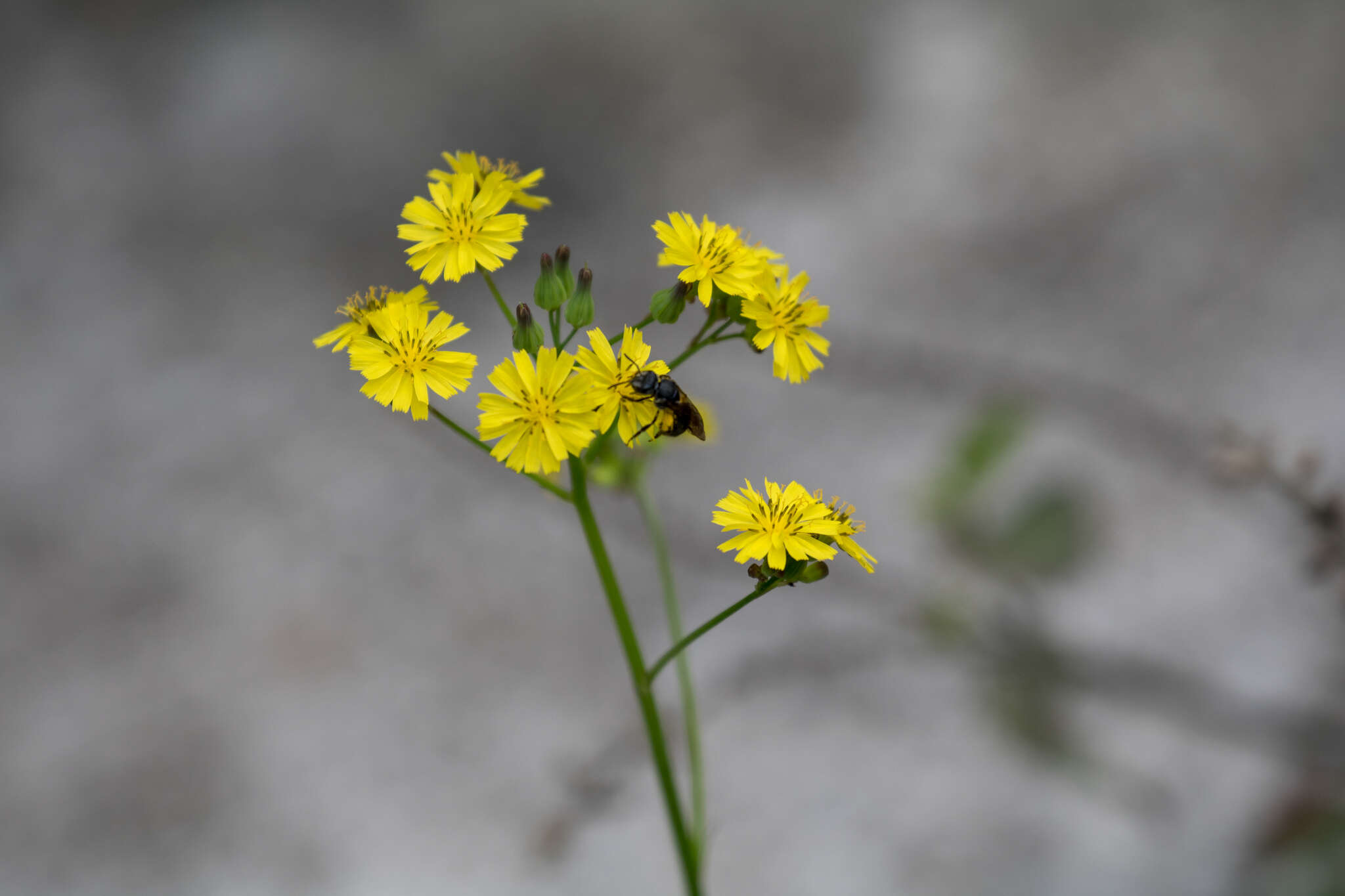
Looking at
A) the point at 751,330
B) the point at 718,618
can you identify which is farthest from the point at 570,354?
the point at 718,618

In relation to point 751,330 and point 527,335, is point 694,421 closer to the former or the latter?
point 751,330

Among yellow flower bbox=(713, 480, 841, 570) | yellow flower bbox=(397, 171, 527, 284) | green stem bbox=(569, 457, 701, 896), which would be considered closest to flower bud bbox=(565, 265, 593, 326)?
yellow flower bbox=(397, 171, 527, 284)

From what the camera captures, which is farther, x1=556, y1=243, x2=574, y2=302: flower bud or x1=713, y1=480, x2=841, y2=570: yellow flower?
x1=556, y1=243, x2=574, y2=302: flower bud

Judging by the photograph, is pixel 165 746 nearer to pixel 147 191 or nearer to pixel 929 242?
pixel 147 191

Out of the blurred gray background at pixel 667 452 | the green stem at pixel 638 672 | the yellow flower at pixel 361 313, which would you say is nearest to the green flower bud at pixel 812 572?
the green stem at pixel 638 672

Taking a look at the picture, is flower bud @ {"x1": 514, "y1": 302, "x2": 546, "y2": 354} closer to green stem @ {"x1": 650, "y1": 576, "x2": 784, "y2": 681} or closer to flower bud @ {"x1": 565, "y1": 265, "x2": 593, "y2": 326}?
flower bud @ {"x1": 565, "y1": 265, "x2": 593, "y2": 326}

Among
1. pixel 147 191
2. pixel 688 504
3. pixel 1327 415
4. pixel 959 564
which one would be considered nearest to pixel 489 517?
pixel 688 504

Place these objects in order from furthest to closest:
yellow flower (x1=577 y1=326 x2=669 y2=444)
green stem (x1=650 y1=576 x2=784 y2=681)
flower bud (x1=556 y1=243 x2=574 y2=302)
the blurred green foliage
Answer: the blurred green foliage < flower bud (x1=556 y1=243 x2=574 y2=302) < yellow flower (x1=577 y1=326 x2=669 y2=444) < green stem (x1=650 y1=576 x2=784 y2=681)

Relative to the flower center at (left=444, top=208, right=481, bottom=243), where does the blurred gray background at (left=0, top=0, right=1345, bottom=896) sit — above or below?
above
